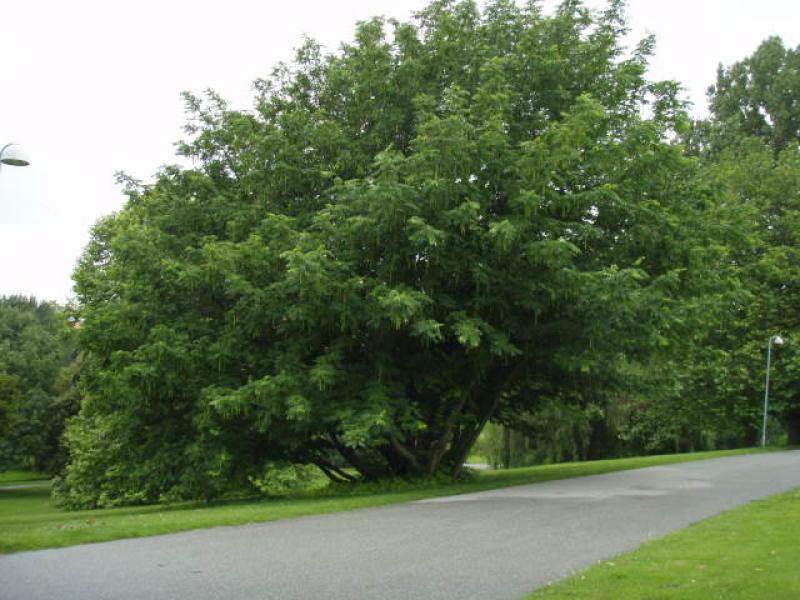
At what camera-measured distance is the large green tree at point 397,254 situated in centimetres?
1479

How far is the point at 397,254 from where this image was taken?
15.0 metres

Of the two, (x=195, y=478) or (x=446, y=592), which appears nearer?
(x=446, y=592)

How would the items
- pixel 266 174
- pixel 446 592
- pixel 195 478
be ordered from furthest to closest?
pixel 266 174, pixel 195 478, pixel 446 592

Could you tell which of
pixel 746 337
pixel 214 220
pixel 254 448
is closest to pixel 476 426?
pixel 254 448

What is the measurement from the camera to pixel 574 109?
1541 centimetres

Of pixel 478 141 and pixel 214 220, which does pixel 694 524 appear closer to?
pixel 478 141

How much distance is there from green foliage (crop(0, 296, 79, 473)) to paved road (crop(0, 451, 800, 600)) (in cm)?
3447

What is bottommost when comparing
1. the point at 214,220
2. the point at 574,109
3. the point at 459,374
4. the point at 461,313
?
the point at 459,374

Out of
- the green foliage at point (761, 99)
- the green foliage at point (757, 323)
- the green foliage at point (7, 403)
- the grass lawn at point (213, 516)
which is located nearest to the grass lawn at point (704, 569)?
the grass lawn at point (213, 516)

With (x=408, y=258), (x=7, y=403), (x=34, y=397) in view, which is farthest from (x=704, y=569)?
(x=34, y=397)

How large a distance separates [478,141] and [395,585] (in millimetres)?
10047

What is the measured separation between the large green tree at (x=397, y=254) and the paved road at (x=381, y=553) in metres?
3.26

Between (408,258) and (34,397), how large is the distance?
39.9 meters

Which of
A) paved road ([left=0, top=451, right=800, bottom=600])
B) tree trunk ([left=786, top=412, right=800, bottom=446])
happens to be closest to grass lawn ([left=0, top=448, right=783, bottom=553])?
paved road ([left=0, top=451, right=800, bottom=600])
